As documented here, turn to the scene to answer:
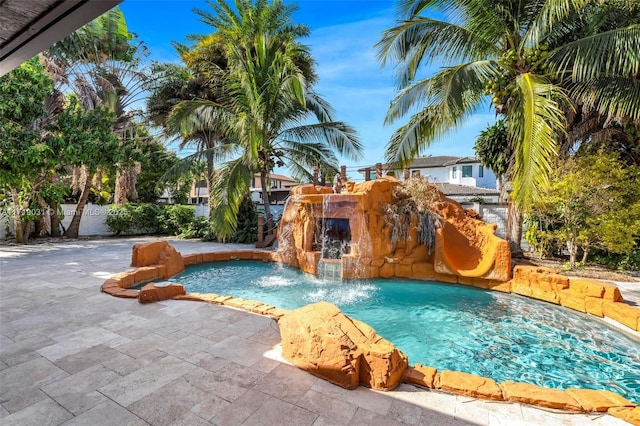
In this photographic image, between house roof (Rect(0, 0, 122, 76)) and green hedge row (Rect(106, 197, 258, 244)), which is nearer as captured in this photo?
house roof (Rect(0, 0, 122, 76))

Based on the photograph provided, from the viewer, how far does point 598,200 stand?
7586 millimetres

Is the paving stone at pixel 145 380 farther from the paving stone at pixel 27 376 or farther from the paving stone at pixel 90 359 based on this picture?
the paving stone at pixel 27 376

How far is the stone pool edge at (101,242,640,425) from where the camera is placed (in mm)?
2535

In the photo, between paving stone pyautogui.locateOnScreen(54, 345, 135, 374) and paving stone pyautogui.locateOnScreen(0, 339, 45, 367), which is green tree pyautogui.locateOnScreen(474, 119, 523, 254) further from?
paving stone pyautogui.locateOnScreen(0, 339, 45, 367)

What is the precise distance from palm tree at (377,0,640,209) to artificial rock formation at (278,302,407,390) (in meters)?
4.53

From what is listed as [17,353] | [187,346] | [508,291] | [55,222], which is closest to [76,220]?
[55,222]

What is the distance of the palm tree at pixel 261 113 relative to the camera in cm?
1066

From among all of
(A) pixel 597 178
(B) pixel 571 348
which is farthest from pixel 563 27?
(B) pixel 571 348

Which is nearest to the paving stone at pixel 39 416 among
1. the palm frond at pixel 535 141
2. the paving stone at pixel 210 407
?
the paving stone at pixel 210 407

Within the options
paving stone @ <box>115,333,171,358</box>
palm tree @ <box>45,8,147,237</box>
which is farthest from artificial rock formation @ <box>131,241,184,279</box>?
palm tree @ <box>45,8,147,237</box>

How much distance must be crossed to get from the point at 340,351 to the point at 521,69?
28.6 ft

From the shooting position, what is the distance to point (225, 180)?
10867 mm

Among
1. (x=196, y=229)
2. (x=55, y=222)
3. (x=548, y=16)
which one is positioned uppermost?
(x=548, y=16)

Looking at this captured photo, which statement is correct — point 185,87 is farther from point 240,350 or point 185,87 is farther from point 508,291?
point 508,291
